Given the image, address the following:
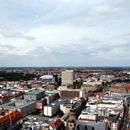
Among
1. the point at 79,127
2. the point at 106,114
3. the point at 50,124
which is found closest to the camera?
the point at 79,127

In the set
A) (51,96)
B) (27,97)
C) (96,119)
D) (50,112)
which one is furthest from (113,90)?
(96,119)

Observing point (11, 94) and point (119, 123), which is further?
point (11, 94)

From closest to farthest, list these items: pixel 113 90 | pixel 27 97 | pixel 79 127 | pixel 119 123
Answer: pixel 79 127 → pixel 119 123 → pixel 27 97 → pixel 113 90

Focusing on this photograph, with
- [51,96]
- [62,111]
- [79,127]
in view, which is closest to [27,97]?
[51,96]

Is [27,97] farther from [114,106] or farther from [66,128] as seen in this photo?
[66,128]

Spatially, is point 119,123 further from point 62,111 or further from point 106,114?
point 62,111

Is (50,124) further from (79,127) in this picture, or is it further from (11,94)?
(11,94)

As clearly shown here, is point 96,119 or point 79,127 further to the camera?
point 96,119

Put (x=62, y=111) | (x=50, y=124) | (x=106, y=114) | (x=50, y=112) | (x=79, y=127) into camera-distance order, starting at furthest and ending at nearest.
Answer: (x=62, y=111), (x=50, y=112), (x=106, y=114), (x=50, y=124), (x=79, y=127)

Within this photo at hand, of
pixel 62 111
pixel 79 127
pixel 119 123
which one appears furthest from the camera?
pixel 62 111
